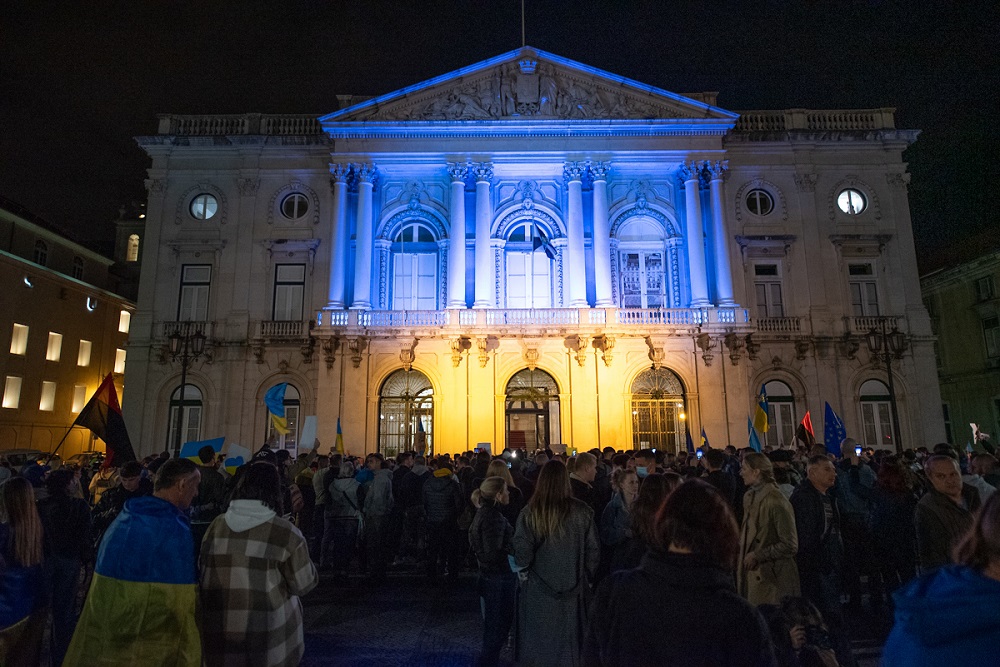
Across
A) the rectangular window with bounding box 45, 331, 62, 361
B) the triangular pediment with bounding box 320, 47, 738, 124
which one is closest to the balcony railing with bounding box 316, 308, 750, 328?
the triangular pediment with bounding box 320, 47, 738, 124

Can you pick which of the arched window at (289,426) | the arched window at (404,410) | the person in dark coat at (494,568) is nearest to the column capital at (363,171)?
the arched window at (404,410)

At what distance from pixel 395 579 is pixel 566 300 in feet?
53.7

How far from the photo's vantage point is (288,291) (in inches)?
1070

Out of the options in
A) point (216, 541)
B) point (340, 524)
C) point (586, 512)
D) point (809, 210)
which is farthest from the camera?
point (809, 210)

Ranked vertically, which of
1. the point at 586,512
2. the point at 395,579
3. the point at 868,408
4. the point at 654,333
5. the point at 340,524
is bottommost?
the point at 395,579

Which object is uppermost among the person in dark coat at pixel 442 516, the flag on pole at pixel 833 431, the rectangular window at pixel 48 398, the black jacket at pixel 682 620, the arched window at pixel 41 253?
the arched window at pixel 41 253

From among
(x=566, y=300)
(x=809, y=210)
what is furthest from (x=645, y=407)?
(x=809, y=210)

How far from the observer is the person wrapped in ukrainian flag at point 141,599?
366 cm

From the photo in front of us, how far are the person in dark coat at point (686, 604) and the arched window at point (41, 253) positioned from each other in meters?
40.8

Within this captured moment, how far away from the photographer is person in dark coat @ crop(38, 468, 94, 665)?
619cm

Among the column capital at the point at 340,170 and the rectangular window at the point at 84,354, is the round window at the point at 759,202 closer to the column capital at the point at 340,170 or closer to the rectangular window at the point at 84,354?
the column capital at the point at 340,170

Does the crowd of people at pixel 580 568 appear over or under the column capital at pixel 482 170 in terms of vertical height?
under

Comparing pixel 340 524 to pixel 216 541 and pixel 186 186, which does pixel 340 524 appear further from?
pixel 186 186

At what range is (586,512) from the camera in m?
5.23
